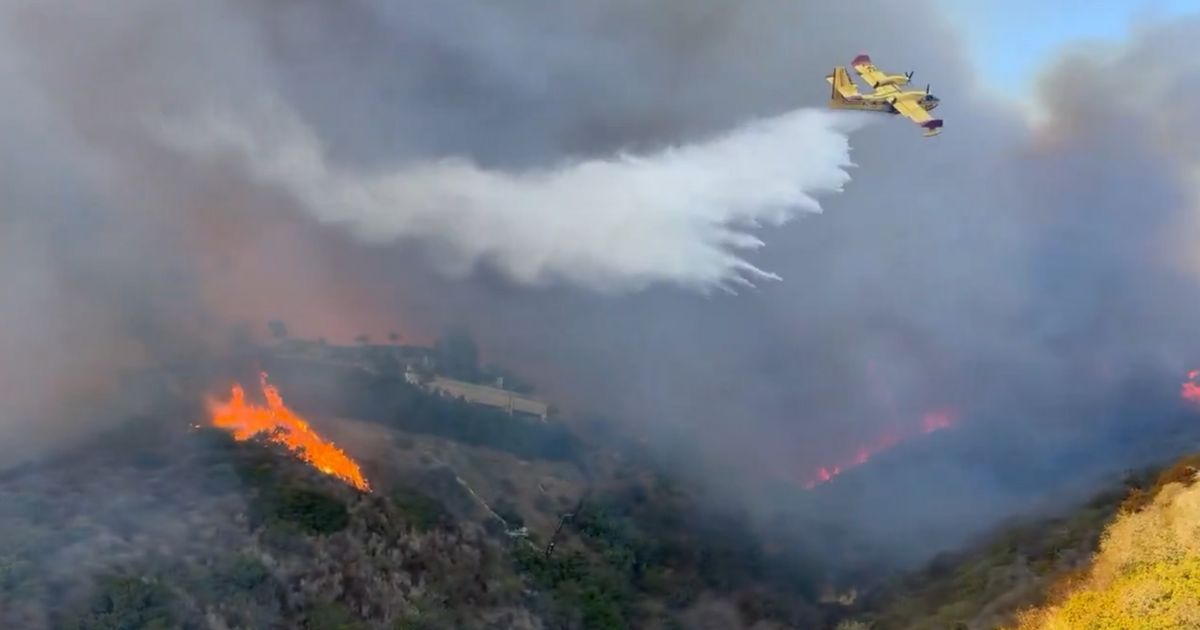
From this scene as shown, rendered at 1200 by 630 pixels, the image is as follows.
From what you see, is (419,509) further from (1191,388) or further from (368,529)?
(1191,388)

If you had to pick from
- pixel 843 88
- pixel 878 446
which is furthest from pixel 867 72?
pixel 878 446

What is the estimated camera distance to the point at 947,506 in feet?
181

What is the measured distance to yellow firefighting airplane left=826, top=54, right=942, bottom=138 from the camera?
170 feet

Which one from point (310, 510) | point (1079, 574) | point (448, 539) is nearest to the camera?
point (1079, 574)

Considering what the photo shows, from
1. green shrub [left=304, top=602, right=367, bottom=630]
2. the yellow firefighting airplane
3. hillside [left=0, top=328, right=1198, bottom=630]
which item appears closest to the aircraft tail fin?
the yellow firefighting airplane

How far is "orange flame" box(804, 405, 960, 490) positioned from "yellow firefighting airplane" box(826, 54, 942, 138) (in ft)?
73.3

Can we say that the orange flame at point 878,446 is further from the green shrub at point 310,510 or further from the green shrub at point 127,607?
the green shrub at point 127,607

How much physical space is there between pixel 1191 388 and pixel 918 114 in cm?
3365

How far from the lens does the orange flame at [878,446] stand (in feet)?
201

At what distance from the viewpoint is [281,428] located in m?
51.1

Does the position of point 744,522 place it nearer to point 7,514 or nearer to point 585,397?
point 585,397

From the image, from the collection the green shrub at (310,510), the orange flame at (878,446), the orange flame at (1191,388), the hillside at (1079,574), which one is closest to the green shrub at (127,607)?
the green shrub at (310,510)

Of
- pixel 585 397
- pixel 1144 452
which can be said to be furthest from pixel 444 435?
pixel 1144 452

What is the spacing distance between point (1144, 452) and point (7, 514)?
6008cm
